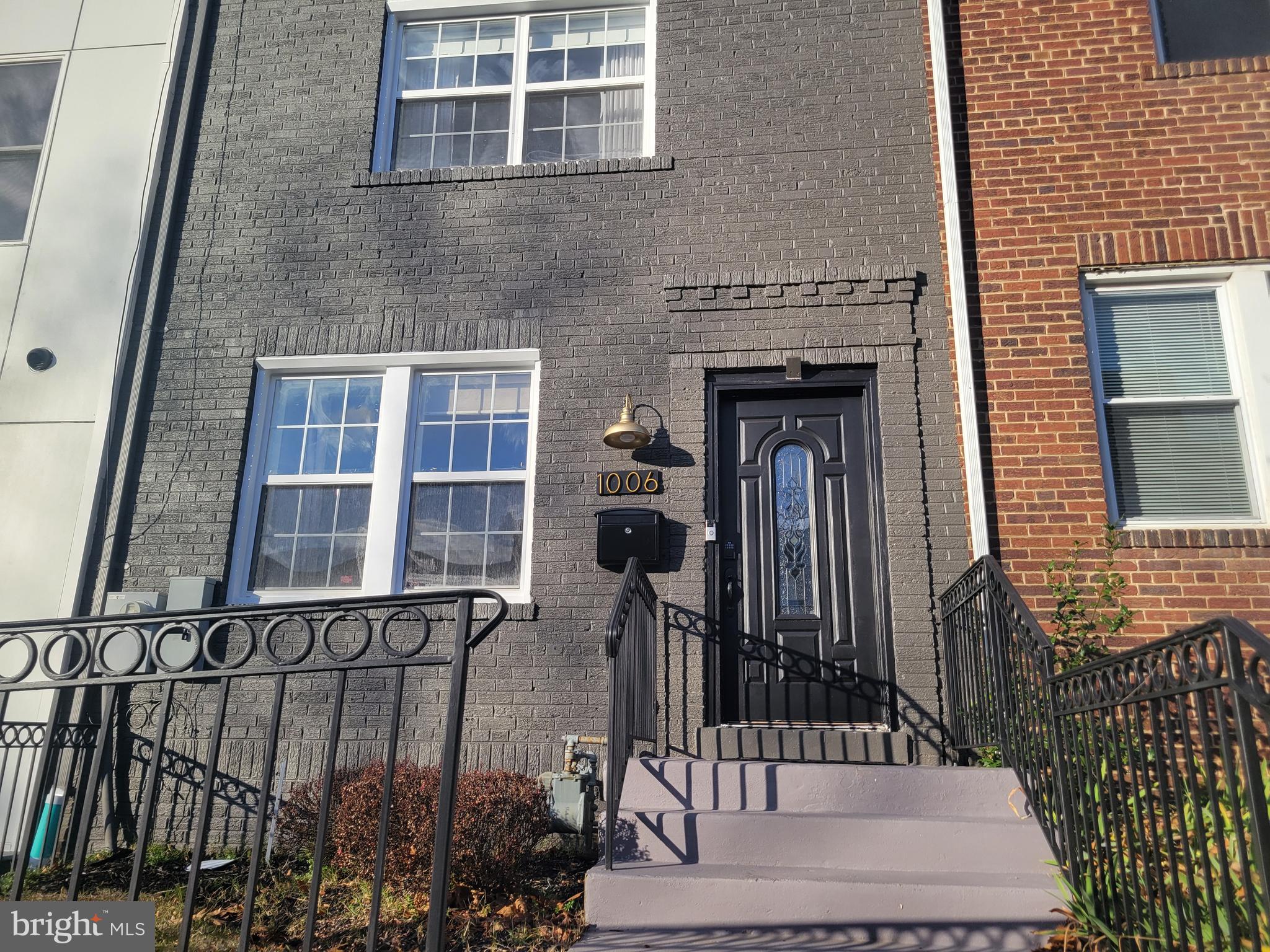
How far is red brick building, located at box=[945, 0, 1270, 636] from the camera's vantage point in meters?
5.05

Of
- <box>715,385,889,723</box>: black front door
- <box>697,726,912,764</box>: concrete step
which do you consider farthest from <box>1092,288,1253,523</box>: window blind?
<box>697,726,912,764</box>: concrete step

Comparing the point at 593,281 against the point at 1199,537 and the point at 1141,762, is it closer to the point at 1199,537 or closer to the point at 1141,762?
the point at 1199,537

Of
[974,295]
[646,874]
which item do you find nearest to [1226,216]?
[974,295]

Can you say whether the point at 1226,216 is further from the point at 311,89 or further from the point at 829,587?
the point at 311,89

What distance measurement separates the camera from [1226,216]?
537cm

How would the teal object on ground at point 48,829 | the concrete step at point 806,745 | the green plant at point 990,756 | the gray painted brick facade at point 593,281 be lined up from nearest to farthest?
the green plant at point 990,756 < the concrete step at point 806,745 < the teal object on ground at point 48,829 < the gray painted brick facade at point 593,281

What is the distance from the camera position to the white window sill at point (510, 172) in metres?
6.07

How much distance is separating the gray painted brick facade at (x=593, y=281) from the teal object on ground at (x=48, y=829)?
44.8 inches

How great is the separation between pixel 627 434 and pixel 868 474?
1445 millimetres

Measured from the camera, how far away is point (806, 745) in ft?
16.0

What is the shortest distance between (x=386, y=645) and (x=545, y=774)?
8.03 feet

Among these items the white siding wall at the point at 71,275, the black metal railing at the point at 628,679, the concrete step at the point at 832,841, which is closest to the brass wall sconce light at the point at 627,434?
the black metal railing at the point at 628,679

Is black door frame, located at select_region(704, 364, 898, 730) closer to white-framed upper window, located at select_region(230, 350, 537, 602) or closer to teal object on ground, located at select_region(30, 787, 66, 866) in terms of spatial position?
white-framed upper window, located at select_region(230, 350, 537, 602)

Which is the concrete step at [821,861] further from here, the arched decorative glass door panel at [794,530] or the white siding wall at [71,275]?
the white siding wall at [71,275]
